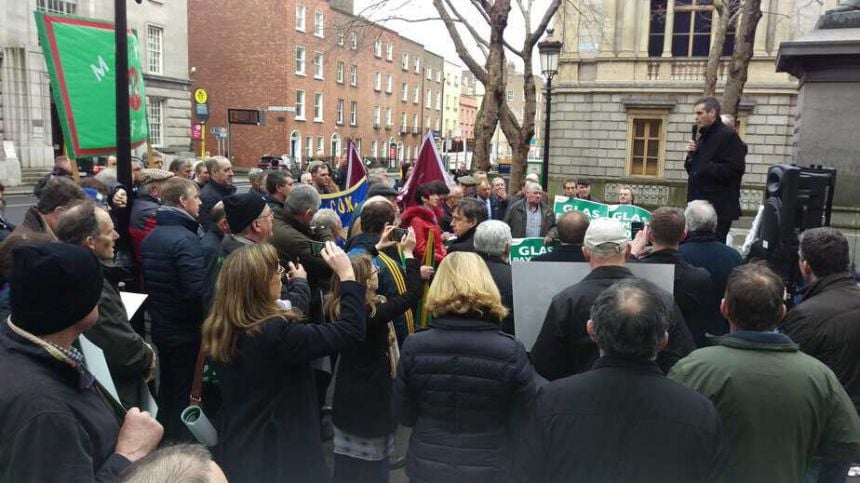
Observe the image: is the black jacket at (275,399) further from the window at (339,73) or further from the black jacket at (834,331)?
the window at (339,73)

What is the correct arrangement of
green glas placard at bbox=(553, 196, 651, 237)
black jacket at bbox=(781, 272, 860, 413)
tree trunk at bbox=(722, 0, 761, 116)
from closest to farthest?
black jacket at bbox=(781, 272, 860, 413)
green glas placard at bbox=(553, 196, 651, 237)
tree trunk at bbox=(722, 0, 761, 116)

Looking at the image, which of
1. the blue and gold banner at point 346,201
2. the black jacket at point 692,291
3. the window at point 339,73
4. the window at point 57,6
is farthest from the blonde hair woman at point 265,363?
the window at point 339,73

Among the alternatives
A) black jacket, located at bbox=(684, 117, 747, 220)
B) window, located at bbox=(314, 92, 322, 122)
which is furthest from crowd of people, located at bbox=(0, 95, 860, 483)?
window, located at bbox=(314, 92, 322, 122)

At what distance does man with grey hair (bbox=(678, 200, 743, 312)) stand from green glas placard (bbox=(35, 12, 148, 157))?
513 cm

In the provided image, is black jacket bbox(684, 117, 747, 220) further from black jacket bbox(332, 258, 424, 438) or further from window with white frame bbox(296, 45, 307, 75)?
window with white frame bbox(296, 45, 307, 75)

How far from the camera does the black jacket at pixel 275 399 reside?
315 centimetres

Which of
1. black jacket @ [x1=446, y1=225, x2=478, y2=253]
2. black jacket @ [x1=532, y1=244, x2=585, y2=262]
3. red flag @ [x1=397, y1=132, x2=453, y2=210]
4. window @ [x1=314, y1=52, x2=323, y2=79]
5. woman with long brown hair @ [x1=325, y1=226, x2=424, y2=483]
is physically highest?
window @ [x1=314, y1=52, x2=323, y2=79]

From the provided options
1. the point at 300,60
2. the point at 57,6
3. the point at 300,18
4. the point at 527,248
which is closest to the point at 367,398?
the point at 527,248

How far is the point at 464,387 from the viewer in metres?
3.05

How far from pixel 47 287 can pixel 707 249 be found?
423 centimetres

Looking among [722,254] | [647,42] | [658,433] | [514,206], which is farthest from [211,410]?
[647,42]

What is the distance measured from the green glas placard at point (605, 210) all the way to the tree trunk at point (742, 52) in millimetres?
7803

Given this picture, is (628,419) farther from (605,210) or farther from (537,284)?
(605,210)

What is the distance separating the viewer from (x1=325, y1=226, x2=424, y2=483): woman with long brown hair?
3.96 meters
